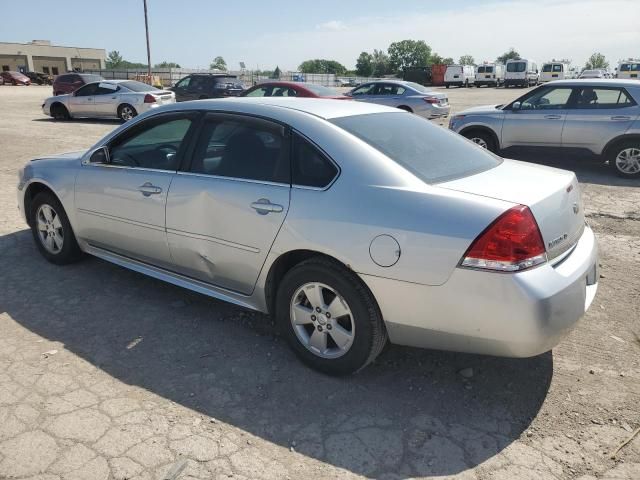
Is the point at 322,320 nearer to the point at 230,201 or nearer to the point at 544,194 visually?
the point at 230,201

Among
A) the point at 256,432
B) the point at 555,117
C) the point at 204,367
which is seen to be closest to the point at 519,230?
the point at 256,432

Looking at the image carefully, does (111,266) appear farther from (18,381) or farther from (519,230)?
(519,230)

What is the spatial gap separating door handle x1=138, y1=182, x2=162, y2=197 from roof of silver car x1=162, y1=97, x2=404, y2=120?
594mm

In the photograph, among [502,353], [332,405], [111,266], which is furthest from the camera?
[111,266]

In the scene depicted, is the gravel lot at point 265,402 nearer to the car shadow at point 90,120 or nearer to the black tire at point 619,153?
the black tire at point 619,153

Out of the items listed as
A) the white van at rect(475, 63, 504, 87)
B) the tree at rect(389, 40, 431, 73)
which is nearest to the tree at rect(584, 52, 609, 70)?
the tree at rect(389, 40, 431, 73)

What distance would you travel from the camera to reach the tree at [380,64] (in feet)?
364

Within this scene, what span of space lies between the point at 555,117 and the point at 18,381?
8904 millimetres

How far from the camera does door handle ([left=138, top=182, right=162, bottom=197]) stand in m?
3.77

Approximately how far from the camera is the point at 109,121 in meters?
18.2

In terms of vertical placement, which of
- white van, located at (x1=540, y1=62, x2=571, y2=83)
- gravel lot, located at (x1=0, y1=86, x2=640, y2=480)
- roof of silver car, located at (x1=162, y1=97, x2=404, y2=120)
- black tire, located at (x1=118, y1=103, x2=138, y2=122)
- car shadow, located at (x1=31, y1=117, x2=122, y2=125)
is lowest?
gravel lot, located at (x1=0, y1=86, x2=640, y2=480)

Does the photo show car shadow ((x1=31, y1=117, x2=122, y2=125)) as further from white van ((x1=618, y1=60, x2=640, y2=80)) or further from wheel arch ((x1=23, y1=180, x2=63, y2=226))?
white van ((x1=618, y1=60, x2=640, y2=80))

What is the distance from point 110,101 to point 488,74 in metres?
41.9

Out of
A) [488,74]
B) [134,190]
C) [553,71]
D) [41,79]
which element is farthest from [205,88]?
[41,79]
